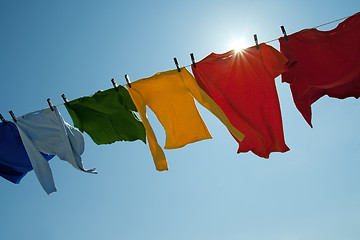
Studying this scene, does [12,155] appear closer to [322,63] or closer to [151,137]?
A: [151,137]

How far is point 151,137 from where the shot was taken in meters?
4.80

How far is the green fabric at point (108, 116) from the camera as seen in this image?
200 inches

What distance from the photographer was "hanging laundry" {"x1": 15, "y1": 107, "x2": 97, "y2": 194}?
4898 mm

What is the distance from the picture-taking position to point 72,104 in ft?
16.7

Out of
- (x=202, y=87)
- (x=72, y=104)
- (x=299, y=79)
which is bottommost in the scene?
(x=299, y=79)

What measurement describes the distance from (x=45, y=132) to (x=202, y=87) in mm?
2412

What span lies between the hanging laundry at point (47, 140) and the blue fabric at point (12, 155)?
7.8 inches

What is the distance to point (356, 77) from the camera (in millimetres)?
4699

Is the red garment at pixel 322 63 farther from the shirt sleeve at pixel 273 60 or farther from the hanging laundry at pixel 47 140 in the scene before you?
the hanging laundry at pixel 47 140

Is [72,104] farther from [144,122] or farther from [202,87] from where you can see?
[202,87]

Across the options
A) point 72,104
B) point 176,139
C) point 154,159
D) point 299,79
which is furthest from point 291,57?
point 72,104

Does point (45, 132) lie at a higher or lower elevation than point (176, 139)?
higher

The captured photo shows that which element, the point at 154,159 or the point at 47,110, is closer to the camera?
the point at 154,159

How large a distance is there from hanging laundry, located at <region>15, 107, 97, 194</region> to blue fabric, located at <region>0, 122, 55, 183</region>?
20 centimetres
